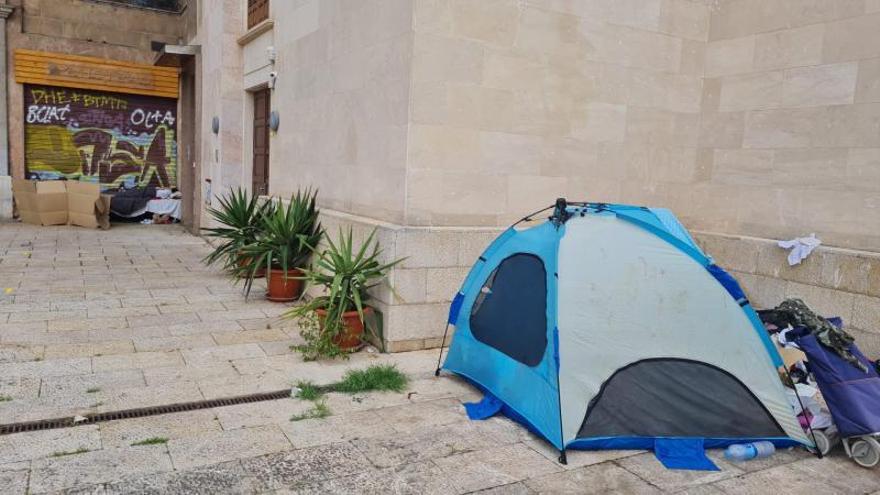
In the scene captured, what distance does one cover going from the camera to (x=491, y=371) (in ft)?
14.6

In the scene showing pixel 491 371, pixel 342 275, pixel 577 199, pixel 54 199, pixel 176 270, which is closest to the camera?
pixel 491 371

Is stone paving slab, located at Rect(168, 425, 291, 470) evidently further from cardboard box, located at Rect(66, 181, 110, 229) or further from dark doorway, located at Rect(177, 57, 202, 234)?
dark doorway, located at Rect(177, 57, 202, 234)

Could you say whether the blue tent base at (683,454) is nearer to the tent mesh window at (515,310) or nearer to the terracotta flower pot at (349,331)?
the tent mesh window at (515,310)

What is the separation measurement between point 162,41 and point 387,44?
1184cm

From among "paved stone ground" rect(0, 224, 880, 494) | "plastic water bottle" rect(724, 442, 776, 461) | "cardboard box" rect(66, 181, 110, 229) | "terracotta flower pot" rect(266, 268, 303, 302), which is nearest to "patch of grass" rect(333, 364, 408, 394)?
"paved stone ground" rect(0, 224, 880, 494)

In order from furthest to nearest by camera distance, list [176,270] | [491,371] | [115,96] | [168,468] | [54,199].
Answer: [115,96]
[54,199]
[176,270]
[491,371]
[168,468]

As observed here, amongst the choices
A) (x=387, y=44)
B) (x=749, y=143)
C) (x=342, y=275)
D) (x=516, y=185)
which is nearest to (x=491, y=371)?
(x=342, y=275)

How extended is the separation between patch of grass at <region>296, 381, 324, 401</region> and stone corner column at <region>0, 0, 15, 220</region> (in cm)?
1236

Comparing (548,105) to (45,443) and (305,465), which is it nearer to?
(305,465)

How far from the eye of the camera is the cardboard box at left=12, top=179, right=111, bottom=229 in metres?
13.1

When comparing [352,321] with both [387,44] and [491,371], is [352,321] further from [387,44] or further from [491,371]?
[387,44]

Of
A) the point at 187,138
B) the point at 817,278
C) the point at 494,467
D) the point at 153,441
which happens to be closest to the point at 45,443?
the point at 153,441

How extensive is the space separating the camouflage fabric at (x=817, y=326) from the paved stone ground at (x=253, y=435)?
64cm

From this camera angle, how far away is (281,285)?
7156 millimetres
